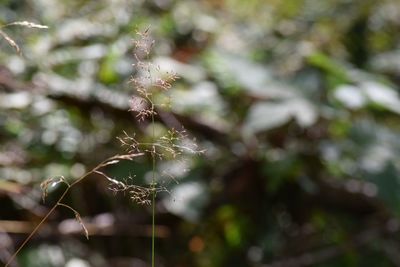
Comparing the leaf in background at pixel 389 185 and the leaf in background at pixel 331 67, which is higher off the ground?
the leaf in background at pixel 331 67

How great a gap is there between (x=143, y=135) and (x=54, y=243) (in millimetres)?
532

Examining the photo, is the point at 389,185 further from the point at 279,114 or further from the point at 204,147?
the point at 204,147

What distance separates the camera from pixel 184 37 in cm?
294

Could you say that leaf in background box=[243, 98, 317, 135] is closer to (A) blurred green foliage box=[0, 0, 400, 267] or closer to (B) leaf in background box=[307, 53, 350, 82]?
(A) blurred green foliage box=[0, 0, 400, 267]

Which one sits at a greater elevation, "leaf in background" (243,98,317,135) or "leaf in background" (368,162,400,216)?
"leaf in background" (243,98,317,135)

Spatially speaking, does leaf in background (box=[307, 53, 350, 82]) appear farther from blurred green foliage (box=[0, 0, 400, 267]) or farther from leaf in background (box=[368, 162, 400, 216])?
leaf in background (box=[368, 162, 400, 216])

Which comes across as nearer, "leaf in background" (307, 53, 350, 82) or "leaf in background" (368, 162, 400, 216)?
"leaf in background" (368, 162, 400, 216)

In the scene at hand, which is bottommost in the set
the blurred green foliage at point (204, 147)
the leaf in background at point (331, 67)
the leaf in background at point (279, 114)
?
the blurred green foliage at point (204, 147)

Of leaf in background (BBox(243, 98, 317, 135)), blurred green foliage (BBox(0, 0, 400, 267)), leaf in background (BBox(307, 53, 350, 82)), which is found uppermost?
leaf in background (BBox(307, 53, 350, 82))

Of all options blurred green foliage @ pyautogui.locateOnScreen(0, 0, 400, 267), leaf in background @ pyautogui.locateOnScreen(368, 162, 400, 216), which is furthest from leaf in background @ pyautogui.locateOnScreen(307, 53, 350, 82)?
leaf in background @ pyautogui.locateOnScreen(368, 162, 400, 216)

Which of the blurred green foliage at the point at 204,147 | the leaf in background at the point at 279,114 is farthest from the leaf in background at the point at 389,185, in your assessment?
the leaf in background at the point at 279,114

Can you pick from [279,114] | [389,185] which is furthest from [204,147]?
[389,185]

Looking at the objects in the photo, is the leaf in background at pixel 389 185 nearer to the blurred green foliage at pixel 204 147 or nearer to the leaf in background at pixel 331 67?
the blurred green foliage at pixel 204 147

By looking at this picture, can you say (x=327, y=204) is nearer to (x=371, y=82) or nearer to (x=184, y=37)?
(x=371, y=82)
